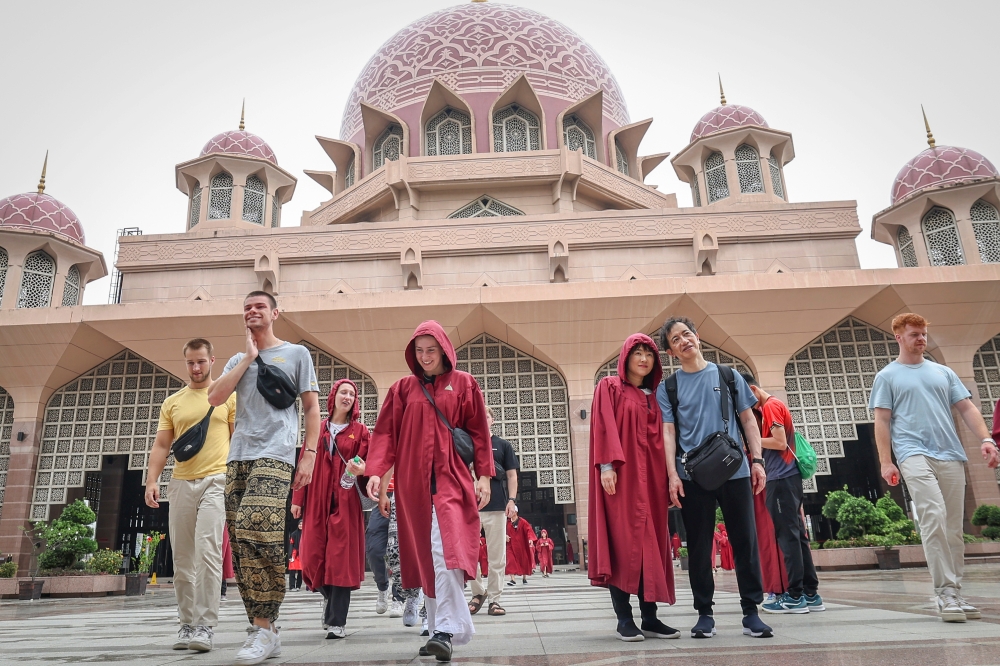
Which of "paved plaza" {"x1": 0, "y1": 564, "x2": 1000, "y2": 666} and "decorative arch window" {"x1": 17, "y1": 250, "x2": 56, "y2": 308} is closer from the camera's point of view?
"paved plaza" {"x1": 0, "y1": 564, "x2": 1000, "y2": 666}

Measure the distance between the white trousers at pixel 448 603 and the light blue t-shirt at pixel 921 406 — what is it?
2.48m

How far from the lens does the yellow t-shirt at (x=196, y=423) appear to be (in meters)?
3.74

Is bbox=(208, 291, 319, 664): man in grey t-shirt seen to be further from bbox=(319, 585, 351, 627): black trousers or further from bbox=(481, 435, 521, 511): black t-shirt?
bbox=(481, 435, 521, 511): black t-shirt

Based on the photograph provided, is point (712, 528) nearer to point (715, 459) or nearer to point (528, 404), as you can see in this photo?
point (715, 459)

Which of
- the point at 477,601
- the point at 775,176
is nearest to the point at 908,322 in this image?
the point at 477,601

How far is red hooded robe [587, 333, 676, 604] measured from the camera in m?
3.30

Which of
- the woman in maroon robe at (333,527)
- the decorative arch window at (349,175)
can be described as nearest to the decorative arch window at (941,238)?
the decorative arch window at (349,175)

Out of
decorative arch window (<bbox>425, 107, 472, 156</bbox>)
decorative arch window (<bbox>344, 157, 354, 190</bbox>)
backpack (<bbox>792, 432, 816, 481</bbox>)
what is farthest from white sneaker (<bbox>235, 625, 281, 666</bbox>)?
decorative arch window (<bbox>344, 157, 354, 190</bbox>)

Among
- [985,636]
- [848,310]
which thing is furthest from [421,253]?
[985,636]

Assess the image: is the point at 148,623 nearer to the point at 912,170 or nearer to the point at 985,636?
the point at 985,636

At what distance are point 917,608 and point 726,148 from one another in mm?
15171

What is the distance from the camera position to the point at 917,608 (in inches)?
158

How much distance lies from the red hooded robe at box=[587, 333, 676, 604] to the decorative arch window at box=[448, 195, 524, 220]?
14.5 metres

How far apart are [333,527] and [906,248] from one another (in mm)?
15851
